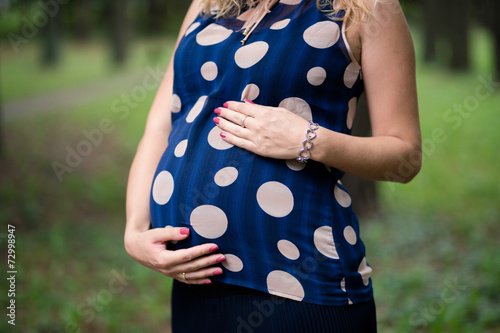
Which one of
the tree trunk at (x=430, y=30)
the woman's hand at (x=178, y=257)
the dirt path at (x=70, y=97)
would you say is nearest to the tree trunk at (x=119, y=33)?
the dirt path at (x=70, y=97)

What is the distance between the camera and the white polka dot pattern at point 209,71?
4.93 feet

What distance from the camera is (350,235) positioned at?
4.71 feet

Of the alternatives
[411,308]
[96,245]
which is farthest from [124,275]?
[411,308]

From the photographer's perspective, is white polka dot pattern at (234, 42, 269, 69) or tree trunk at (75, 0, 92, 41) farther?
Answer: tree trunk at (75, 0, 92, 41)

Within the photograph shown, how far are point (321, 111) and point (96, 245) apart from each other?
164 inches

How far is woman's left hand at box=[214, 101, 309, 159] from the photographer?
135 cm

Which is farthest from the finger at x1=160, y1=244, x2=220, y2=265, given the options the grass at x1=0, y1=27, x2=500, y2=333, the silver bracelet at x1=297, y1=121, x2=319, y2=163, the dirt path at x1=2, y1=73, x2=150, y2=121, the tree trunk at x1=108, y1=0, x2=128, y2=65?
the tree trunk at x1=108, y1=0, x2=128, y2=65

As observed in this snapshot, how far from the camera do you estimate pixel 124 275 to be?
4.51 metres

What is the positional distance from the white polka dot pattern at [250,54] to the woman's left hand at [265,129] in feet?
0.37

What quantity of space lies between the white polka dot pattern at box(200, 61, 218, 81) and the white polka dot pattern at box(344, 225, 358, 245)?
0.58m

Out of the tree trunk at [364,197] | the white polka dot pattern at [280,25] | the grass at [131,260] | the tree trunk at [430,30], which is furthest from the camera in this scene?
the tree trunk at [430,30]

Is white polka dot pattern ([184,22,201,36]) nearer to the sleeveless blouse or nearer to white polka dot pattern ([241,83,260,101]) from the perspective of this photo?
the sleeveless blouse

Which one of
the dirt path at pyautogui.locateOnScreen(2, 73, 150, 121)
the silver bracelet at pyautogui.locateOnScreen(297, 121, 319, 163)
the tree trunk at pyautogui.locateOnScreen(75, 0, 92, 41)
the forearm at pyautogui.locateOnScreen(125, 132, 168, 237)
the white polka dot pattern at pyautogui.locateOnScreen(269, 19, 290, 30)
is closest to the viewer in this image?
the silver bracelet at pyautogui.locateOnScreen(297, 121, 319, 163)

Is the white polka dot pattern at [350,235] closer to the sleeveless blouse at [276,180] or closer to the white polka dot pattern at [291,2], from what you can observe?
the sleeveless blouse at [276,180]
